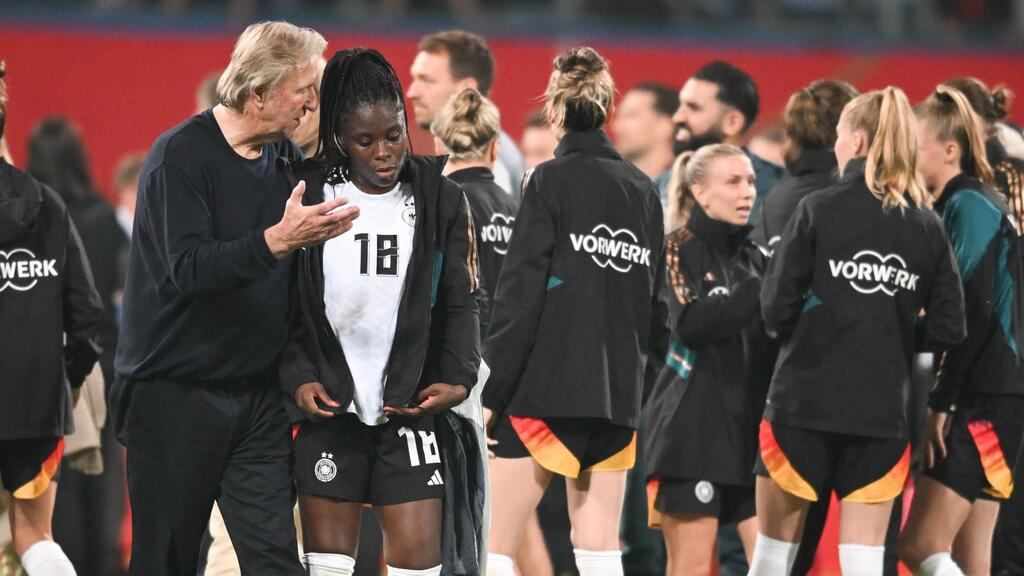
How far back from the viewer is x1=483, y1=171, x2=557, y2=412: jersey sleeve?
498cm

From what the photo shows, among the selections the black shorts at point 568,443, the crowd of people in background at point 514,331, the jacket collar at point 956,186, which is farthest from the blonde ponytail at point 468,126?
the jacket collar at point 956,186

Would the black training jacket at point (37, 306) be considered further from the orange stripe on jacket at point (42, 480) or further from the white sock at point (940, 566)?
the white sock at point (940, 566)

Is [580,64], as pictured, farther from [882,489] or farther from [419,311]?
[882,489]

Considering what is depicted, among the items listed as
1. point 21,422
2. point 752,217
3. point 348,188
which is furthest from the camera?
point 752,217

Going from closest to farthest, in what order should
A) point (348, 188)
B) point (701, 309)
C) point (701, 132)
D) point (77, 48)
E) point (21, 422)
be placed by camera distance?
point (348, 188)
point (21, 422)
point (701, 309)
point (701, 132)
point (77, 48)

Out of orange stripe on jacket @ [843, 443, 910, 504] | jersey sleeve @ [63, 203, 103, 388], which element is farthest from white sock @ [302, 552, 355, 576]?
orange stripe on jacket @ [843, 443, 910, 504]

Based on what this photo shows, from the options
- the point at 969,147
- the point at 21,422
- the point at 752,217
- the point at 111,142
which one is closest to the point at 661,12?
the point at 111,142

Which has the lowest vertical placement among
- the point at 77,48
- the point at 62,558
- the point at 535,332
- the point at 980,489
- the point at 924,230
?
the point at 62,558

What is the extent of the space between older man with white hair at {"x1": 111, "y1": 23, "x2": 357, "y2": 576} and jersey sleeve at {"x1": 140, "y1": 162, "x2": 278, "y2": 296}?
0.04ft

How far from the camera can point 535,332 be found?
5.02 m

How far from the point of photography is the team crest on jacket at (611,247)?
5027 mm

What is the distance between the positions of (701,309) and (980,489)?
1179 millimetres

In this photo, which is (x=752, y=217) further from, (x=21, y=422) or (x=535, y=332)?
(x=21, y=422)

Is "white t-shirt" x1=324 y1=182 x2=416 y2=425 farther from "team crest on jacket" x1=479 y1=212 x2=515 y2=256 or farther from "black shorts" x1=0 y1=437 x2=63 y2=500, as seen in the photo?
"black shorts" x1=0 y1=437 x2=63 y2=500
